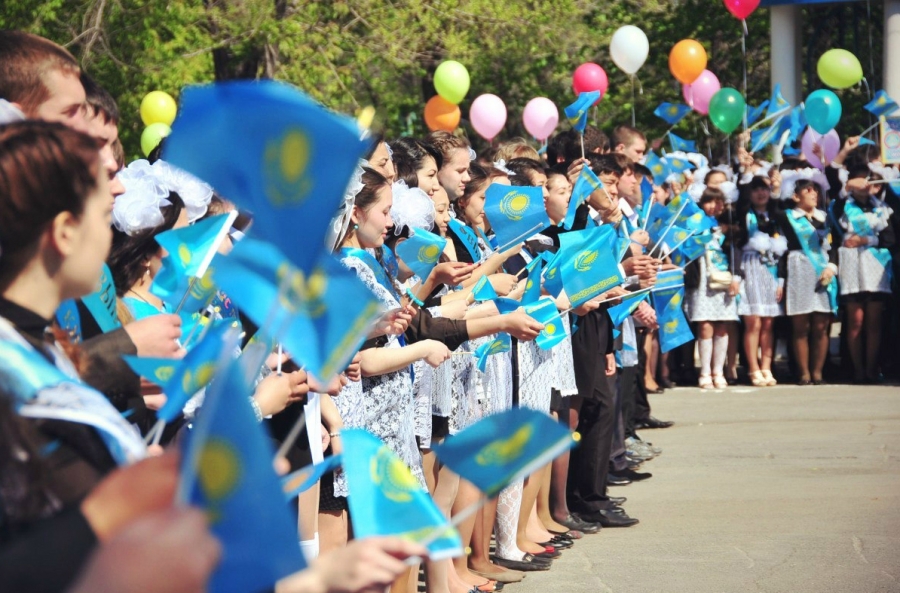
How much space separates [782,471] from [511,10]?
10387mm

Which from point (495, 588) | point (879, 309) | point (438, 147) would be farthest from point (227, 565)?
point (879, 309)

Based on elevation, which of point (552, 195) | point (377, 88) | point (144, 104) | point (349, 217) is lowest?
point (349, 217)

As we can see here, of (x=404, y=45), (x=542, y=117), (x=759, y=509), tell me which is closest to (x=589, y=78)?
(x=542, y=117)

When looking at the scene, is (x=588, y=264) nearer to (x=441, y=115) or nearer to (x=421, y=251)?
(x=421, y=251)

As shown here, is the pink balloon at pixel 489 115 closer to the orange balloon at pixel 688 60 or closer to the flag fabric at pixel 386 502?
the orange balloon at pixel 688 60

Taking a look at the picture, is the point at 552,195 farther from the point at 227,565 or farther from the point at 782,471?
the point at 227,565

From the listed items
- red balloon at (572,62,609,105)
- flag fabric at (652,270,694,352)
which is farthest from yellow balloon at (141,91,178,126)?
red balloon at (572,62,609,105)

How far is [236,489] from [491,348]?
4165mm

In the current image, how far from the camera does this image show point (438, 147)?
20.7 feet

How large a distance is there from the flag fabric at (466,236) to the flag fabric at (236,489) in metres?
4.51

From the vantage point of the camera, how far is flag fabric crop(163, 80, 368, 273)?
1518 mm

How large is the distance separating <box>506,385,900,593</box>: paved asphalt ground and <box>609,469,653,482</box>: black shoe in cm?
11

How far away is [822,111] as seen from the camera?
13.8m

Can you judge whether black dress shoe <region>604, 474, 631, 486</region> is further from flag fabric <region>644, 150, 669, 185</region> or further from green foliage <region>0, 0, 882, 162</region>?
green foliage <region>0, 0, 882, 162</region>
